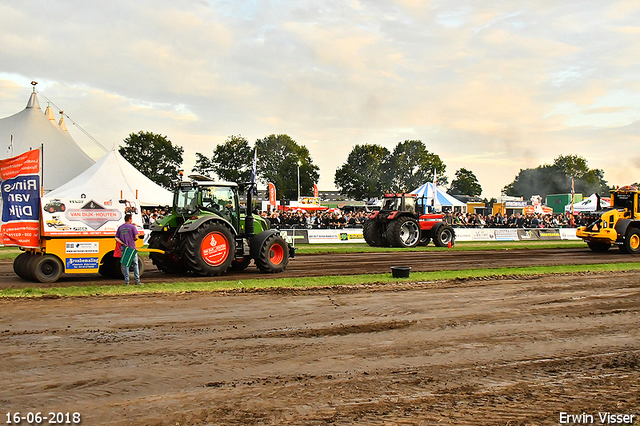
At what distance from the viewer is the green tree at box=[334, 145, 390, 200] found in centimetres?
7925

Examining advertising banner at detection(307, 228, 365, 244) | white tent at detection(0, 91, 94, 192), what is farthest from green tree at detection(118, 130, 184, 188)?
advertising banner at detection(307, 228, 365, 244)

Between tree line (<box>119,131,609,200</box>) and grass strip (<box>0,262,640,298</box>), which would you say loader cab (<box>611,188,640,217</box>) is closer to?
grass strip (<box>0,262,640,298</box>)

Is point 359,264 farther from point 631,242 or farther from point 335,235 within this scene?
point 631,242

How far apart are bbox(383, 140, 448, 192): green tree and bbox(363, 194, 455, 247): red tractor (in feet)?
185

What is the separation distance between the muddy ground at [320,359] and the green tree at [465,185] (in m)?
98.3

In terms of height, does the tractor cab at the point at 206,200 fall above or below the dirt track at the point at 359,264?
above

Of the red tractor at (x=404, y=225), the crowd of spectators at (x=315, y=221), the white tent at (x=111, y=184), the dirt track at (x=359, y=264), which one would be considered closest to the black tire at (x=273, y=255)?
the dirt track at (x=359, y=264)

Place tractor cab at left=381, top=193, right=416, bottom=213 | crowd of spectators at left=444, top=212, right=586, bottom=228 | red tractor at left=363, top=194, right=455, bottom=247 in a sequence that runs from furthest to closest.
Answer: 1. crowd of spectators at left=444, top=212, right=586, bottom=228
2. tractor cab at left=381, top=193, right=416, bottom=213
3. red tractor at left=363, top=194, right=455, bottom=247

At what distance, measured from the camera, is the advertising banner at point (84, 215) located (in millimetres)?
10648

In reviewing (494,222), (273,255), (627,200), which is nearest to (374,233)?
(627,200)

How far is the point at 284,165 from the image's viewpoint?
75438mm

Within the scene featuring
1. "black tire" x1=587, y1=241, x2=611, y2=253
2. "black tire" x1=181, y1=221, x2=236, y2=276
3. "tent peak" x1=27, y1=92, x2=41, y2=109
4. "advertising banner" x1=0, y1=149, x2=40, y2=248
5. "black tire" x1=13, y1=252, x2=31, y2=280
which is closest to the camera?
"advertising banner" x1=0, y1=149, x2=40, y2=248

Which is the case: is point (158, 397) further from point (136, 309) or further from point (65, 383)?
point (136, 309)

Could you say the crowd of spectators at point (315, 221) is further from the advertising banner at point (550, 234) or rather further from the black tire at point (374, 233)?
the advertising banner at point (550, 234)
